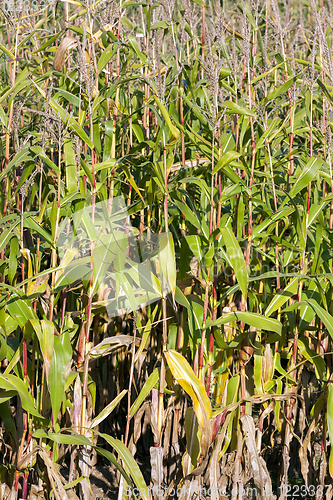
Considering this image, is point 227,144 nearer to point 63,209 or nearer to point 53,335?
point 63,209

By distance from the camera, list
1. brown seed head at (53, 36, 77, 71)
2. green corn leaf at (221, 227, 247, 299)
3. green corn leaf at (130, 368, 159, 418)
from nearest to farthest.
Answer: green corn leaf at (221, 227, 247, 299), green corn leaf at (130, 368, 159, 418), brown seed head at (53, 36, 77, 71)

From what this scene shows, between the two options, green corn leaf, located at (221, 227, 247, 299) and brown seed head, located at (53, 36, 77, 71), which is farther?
brown seed head, located at (53, 36, 77, 71)

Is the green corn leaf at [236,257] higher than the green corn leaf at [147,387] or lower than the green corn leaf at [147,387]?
higher

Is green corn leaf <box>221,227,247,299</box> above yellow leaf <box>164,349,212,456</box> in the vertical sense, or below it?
above

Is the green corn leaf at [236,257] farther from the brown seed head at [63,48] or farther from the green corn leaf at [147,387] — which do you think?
the brown seed head at [63,48]


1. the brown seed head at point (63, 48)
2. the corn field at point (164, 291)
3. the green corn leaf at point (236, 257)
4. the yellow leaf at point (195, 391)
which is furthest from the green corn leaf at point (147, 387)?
the brown seed head at point (63, 48)

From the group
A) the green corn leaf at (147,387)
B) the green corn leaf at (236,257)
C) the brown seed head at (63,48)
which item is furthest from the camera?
the brown seed head at (63,48)

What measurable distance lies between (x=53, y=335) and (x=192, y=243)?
76 cm

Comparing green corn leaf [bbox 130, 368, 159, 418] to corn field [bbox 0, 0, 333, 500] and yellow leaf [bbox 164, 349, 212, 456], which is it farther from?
yellow leaf [bbox 164, 349, 212, 456]

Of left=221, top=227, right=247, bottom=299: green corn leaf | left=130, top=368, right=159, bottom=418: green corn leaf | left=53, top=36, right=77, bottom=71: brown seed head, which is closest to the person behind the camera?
left=221, top=227, right=247, bottom=299: green corn leaf

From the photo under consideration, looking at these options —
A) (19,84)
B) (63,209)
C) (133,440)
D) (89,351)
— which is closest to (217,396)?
(133,440)

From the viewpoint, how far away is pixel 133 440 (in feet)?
7.63

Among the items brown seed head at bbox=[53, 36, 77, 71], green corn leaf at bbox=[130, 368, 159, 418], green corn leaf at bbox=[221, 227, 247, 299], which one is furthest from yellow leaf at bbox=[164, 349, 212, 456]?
brown seed head at bbox=[53, 36, 77, 71]

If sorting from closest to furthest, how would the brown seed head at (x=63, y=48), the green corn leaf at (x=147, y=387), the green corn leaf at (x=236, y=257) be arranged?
the green corn leaf at (x=236, y=257)
the green corn leaf at (x=147, y=387)
the brown seed head at (x=63, y=48)
